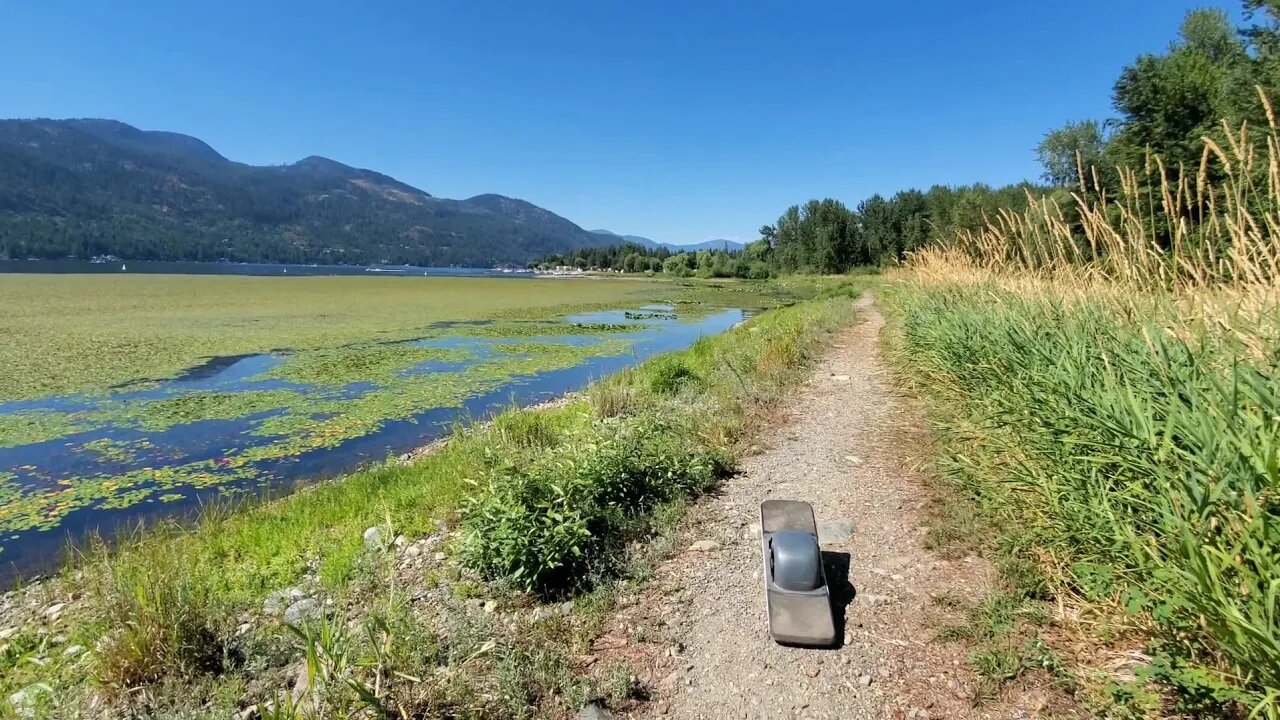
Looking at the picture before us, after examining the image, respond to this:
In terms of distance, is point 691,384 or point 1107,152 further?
point 1107,152

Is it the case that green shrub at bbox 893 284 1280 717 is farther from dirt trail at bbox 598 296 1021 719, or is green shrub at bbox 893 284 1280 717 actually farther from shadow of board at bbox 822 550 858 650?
shadow of board at bbox 822 550 858 650

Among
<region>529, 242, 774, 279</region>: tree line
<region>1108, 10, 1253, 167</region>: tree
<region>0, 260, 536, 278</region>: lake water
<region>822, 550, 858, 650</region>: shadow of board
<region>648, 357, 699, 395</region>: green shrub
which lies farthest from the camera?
<region>529, 242, 774, 279</region>: tree line

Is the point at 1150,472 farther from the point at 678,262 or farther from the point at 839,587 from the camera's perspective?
the point at 678,262

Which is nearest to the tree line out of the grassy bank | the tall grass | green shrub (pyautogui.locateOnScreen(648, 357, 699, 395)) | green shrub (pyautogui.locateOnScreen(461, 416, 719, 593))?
green shrub (pyautogui.locateOnScreen(648, 357, 699, 395))

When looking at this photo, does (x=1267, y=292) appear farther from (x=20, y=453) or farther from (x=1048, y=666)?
(x=20, y=453)

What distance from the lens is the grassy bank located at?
9.60 ft

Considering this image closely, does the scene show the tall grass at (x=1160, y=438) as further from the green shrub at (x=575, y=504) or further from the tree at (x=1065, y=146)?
the tree at (x=1065, y=146)

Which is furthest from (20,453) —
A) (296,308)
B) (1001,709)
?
(296,308)

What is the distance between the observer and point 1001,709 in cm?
263

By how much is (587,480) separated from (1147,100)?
104 feet

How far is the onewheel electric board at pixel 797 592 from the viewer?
10.5 ft

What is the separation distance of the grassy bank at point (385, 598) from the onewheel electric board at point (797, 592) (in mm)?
944

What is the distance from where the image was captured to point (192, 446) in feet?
29.1

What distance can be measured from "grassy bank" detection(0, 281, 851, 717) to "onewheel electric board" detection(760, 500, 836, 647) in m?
0.94
